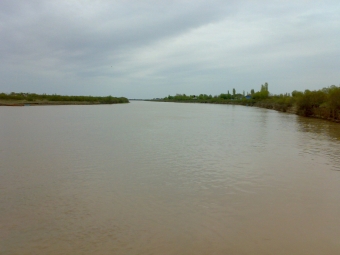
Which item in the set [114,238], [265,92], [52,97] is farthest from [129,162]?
[265,92]

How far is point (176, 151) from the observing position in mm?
9633

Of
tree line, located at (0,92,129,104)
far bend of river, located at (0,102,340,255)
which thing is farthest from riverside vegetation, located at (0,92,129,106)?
far bend of river, located at (0,102,340,255)

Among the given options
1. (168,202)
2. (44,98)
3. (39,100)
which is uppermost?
(44,98)

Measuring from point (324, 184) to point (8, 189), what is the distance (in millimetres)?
6142

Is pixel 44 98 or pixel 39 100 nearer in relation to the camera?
pixel 39 100

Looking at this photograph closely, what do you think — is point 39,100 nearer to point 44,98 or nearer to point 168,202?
point 44,98

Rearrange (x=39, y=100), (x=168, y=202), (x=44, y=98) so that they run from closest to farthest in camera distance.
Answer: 1. (x=168, y=202)
2. (x=39, y=100)
3. (x=44, y=98)

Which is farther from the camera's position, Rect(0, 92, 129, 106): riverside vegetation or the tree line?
the tree line

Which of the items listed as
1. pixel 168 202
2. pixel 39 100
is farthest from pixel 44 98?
pixel 168 202

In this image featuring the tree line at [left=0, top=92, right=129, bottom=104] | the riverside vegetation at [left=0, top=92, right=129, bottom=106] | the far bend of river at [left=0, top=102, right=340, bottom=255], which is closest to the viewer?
the far bend of river at [left=0, top=102, right=340, bottom=255]

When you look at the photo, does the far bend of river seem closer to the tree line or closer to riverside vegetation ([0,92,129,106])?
riverside vegetation ([0,92,129,106])

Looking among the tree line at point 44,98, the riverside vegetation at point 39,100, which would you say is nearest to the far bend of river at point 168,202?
the riverside vegetation at point 39,100

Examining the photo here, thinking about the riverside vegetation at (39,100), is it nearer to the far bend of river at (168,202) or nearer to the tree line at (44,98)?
the tree line at (44,98)

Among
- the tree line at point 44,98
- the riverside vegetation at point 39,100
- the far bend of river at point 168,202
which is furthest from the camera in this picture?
the tree line at point 44,98
